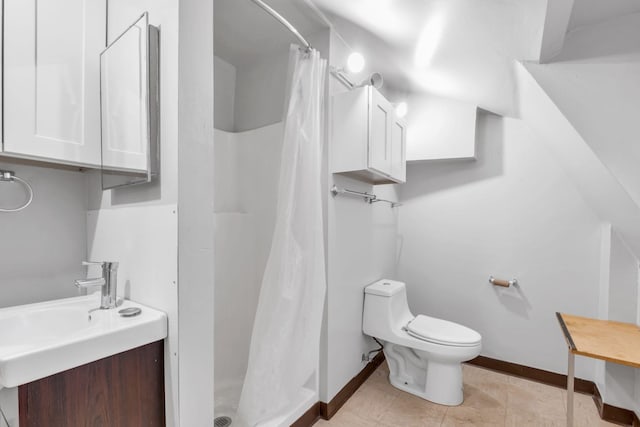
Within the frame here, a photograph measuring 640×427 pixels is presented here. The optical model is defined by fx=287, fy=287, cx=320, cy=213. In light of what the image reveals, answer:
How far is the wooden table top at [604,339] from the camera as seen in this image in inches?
47.1

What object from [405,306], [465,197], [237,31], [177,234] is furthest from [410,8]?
[405,306]

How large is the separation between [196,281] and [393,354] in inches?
67.4

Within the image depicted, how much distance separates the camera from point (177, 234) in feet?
2.77

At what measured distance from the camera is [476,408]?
1.80 meters

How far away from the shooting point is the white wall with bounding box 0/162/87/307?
1034mm

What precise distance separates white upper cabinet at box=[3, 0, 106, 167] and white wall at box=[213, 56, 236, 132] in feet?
2.63

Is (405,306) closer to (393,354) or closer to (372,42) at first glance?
(393,354)

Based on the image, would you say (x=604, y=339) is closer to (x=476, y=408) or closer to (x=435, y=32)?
(x=476, y=408)

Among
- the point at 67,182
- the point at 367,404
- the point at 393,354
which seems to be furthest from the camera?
the point at 393,354

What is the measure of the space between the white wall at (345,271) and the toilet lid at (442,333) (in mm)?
388

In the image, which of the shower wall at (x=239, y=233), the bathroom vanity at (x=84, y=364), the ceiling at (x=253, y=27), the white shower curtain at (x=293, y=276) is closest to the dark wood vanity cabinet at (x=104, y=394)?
the bathroom vanity at (x=84, y=364)

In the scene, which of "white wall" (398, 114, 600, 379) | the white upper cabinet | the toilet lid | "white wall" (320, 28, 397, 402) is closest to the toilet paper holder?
"white wall" (398, 114, 600, 379)

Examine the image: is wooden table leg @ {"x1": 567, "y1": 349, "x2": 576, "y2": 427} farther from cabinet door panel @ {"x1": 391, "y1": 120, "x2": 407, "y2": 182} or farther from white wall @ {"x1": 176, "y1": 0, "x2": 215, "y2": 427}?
white wall @ {"x1": 176, "y1": 0, "x2": 215, "y2": 427}

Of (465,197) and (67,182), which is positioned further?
(465,197)
